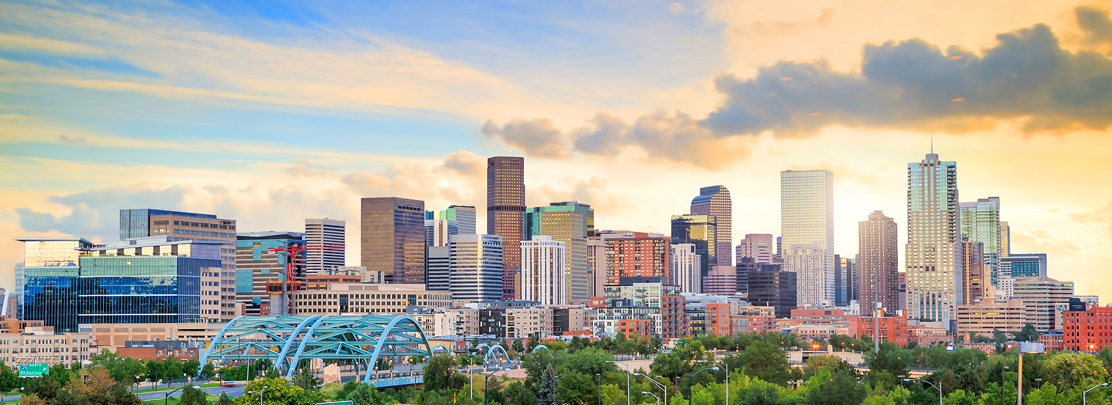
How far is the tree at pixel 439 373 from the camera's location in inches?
6604

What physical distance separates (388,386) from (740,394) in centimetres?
8910

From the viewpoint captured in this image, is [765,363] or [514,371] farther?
[514,371]

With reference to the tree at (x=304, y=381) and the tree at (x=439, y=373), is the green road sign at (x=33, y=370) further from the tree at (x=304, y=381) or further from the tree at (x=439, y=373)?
the tree at (x=439, y=373)

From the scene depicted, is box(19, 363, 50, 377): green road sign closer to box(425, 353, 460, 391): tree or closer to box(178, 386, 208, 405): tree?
box(178, 386, 208, 405): tree

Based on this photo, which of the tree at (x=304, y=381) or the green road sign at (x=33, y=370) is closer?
the tree at (x=304, y=381)

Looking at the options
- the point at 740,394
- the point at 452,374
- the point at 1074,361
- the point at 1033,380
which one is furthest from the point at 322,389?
the point at 1074,361

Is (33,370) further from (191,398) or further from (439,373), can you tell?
(439,373)

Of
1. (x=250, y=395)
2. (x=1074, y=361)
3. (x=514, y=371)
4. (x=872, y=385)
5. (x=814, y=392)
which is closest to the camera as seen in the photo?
(x=814, y=392)

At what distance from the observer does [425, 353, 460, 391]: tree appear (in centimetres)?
16775

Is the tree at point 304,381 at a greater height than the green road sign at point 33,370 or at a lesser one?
lesser

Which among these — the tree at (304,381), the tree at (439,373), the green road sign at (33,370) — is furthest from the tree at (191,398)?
the tree at (439,373)

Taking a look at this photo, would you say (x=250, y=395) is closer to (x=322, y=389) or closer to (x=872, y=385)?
(x=322, y=389)

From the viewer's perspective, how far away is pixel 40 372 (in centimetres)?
15675

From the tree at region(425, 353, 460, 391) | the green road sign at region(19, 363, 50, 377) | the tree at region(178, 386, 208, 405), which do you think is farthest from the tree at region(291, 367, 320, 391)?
the green road sign at region(19, 363, 50, 377)
